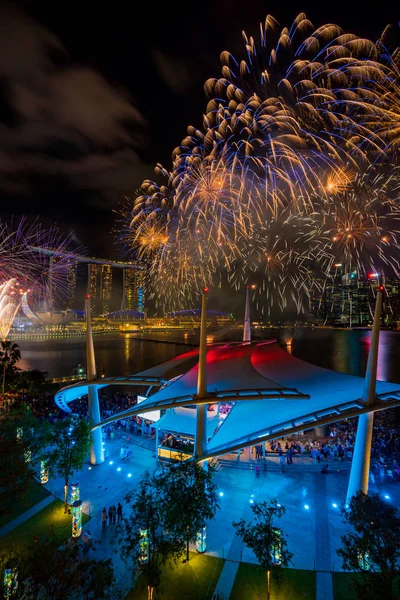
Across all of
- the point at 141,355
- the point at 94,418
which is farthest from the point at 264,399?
the point at 141,355

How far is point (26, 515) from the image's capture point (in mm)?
13664

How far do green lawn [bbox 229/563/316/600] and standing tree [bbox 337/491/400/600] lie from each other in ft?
5.71

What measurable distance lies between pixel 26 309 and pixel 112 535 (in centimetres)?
9496

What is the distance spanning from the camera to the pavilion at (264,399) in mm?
12906

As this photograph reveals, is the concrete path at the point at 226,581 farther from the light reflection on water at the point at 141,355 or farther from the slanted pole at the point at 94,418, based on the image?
the light reflection on water at the point at 141,355

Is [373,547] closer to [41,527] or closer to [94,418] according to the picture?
[41,527]

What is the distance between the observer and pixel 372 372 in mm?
12836

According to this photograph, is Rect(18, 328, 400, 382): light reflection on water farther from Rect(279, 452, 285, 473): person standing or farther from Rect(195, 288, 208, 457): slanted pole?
Rect(195, 288, 208, 457): slanted pole

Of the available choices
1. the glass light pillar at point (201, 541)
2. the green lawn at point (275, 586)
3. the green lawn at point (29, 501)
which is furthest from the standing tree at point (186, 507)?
the green lawn at point (29, 501)

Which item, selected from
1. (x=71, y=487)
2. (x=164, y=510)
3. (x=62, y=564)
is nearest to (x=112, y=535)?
(x=71, y=487)

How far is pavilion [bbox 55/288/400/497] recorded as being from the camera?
42.3 feet

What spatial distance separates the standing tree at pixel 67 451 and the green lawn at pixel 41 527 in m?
0.52

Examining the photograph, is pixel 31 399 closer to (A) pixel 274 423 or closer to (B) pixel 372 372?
(A) pixel 274 423

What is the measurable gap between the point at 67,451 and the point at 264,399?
972 centimetres
